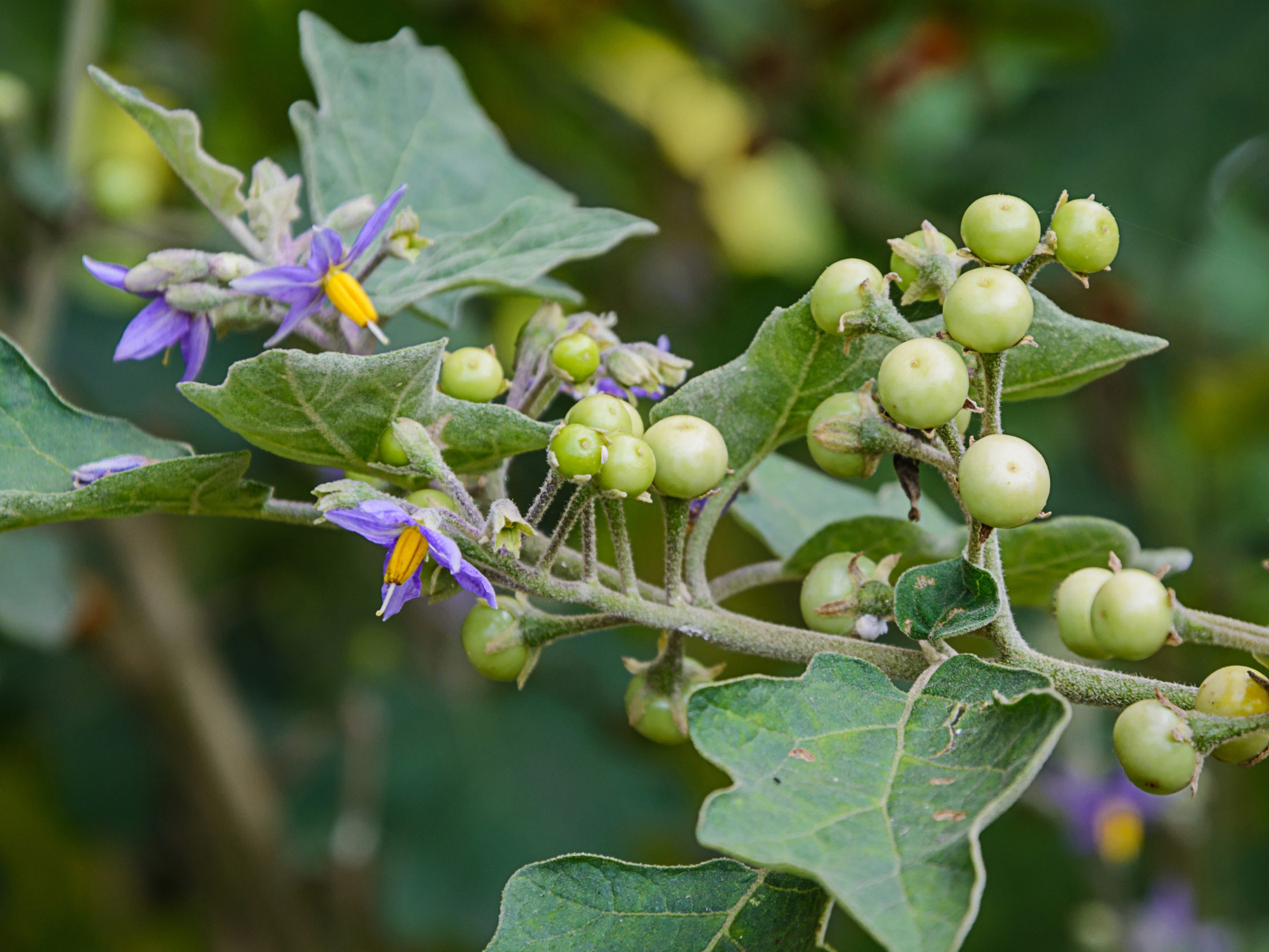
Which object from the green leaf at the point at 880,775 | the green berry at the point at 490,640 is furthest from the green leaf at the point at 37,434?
the green leaf at the point at 880,775

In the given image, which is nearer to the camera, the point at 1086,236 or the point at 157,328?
the point at 1086,236

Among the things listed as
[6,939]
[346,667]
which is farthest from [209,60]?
[6,939]

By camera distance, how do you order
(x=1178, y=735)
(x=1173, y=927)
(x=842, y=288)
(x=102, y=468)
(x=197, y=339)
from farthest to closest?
(x=1173, y=927) → (x=197, y=339) → (x=102, y=468) → (x=842, y=288) → (x=1178, y=735)

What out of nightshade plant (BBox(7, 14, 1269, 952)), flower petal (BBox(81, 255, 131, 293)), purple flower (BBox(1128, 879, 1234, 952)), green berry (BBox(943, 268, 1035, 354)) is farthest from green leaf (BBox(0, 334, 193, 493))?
purple flower (BBox(1128, 879, 1234, 952))

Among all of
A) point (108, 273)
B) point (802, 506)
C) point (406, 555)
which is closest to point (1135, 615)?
point (406, 555)

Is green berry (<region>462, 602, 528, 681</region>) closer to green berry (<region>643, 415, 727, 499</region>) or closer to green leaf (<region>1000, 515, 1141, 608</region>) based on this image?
green berry (<region>643, 415, 727, 499</region>)

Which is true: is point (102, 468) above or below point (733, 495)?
below

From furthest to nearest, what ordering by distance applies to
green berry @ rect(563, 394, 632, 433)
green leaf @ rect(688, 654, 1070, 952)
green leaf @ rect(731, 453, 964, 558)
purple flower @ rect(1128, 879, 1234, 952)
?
purple flower @ rect(1128, 879, 1234, 952) → green leaf @ rect(731, 453, 964, 558) → green berry @ rect(563, 394, 632, 433) → green leaf @ rect(688, 654, 1070, 952)

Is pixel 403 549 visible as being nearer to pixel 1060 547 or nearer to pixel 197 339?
pixel 197 339
